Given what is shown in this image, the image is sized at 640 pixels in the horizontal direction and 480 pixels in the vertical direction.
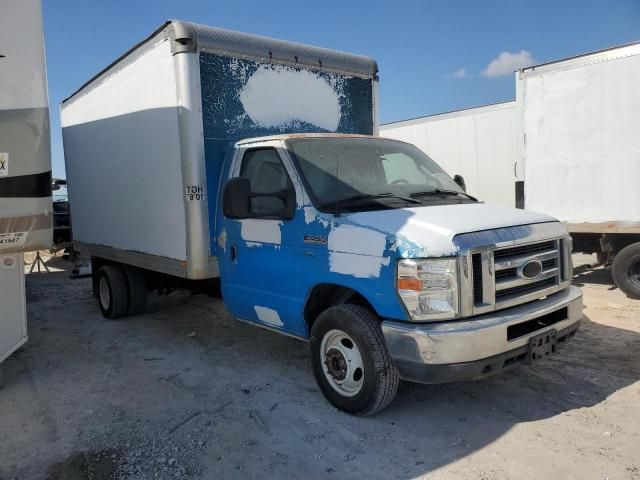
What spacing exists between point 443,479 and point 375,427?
74 centimetres

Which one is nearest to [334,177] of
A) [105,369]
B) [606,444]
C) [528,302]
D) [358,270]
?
[358,270]

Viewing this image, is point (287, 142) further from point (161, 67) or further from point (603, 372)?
point (603, 372)

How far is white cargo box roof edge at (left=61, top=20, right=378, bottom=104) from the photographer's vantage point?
4.93 meters

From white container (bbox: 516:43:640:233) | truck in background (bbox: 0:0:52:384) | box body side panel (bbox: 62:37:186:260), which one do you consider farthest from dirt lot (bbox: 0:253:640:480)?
white container (bbox: 516:43:640:233)

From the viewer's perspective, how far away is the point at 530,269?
148 inches

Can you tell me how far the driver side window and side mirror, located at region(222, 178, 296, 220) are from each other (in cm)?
3

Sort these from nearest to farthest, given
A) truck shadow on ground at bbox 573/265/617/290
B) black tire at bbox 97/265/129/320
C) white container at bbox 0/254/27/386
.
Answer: white container at bbox 0/254/27/386
black tire at bbox 97/265/129/320
truck shadow on ground at bbox 573/265/617/290

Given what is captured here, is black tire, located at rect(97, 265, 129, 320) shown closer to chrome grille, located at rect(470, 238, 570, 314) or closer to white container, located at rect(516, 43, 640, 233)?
chrome grille, located at rect(470, 238, 570, 314)

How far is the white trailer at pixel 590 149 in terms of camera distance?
290 inches

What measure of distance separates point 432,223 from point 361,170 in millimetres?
1140

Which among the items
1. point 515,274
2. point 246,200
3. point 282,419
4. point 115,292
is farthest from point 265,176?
point 115,292

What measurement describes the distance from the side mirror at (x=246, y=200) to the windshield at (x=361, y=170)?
9.0 inches

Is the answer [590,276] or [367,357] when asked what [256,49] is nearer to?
[367,357]

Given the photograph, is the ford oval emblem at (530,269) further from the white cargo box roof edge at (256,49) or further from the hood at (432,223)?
the white cargo box roof edge at (256,49)
